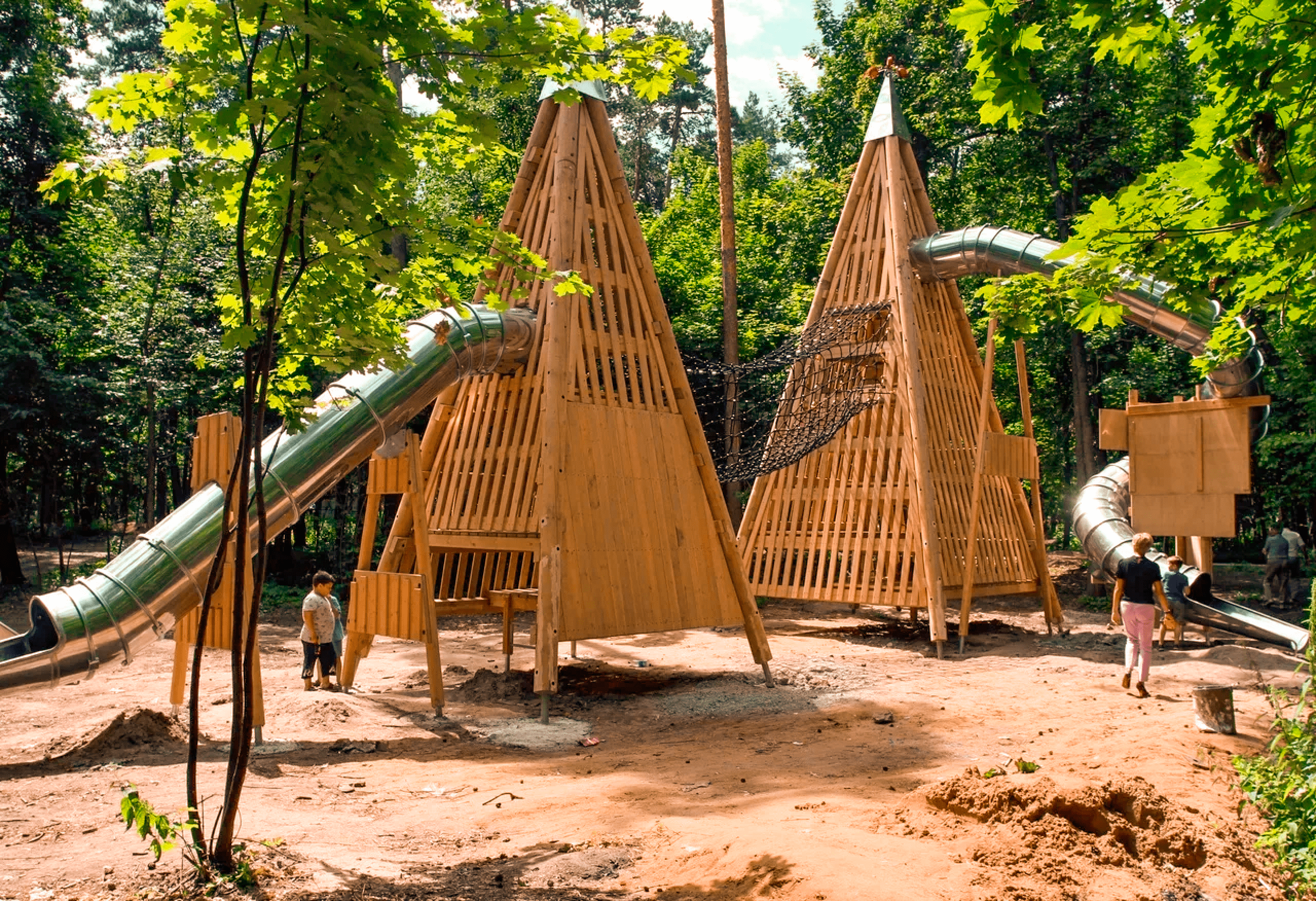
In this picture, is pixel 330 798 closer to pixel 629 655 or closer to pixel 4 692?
pixel 4 692

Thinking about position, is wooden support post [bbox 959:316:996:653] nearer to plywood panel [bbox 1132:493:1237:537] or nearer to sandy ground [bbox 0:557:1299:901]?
sandy ground [bbox 0:557:1299:901]

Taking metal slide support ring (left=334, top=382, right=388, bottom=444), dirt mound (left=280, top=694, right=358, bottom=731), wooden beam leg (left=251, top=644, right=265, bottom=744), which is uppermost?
metal slide support ring (left=334, top=382, right=388, bottom=444)

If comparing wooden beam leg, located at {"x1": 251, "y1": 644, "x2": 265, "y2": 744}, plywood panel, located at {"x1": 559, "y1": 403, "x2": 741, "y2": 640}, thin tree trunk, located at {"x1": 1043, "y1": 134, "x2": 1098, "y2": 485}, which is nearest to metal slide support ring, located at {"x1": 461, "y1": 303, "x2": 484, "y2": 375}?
plywood panel, located at {"x1": 559, "y1": 403, "x2": 741, "y2": 640}

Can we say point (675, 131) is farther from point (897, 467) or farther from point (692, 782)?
point (692, 782)

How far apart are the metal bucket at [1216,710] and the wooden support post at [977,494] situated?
4.97 m

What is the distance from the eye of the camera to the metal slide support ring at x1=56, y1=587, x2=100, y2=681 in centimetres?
691

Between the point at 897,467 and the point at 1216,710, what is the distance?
6502mm

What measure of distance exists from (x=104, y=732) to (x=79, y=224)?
14.7 m

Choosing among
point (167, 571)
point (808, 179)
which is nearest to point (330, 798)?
point (167, 571)

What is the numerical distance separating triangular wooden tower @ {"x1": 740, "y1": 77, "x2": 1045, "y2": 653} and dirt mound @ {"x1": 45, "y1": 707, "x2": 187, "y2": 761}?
806 centimetres

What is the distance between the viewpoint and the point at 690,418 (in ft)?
33.7

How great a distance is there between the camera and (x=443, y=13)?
403cm

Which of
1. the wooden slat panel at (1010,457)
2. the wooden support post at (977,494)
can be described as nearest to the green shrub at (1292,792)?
the wooden support post at (977,494)

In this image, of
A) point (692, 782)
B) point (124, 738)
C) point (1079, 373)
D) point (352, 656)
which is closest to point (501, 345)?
point (352, 656)
